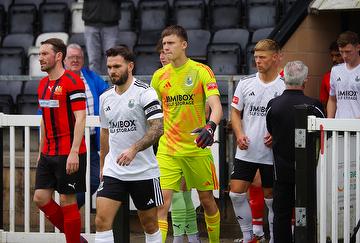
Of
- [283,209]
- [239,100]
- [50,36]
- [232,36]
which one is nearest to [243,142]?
[239,100]

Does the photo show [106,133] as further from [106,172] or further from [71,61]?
[71,61]

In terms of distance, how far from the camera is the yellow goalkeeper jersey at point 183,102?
32.6 feet

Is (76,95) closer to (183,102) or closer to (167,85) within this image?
(167,85)

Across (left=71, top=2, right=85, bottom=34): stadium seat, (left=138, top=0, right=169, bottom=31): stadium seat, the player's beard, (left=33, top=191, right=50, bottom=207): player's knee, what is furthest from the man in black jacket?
(left=71, top=2, right=85, bottom=34): stadium seat

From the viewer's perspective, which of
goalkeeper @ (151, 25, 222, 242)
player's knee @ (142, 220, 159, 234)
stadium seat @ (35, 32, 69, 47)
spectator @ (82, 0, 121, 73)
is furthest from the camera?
stadium seat @ (35, 32, 69, 47)

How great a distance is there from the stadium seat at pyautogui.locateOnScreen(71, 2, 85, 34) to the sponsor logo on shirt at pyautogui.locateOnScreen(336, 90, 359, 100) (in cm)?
558

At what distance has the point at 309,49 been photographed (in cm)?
1214

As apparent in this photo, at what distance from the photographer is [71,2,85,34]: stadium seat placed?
15570 mm

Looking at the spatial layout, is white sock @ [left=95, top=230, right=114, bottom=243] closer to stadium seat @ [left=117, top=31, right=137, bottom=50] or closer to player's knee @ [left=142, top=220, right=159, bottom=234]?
player's knee @ [left=142, top=220, right=159, bottom=234]

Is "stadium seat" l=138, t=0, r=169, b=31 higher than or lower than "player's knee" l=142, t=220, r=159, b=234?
higher

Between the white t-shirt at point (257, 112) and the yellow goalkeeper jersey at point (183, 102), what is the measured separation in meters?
0.51

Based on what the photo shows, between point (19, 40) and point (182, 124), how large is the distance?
6.10 metres

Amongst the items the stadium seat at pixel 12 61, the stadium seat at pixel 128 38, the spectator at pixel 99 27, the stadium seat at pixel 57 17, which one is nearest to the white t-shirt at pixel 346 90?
the spectator at pixel 99 27

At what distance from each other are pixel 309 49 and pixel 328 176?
2.74 metres
